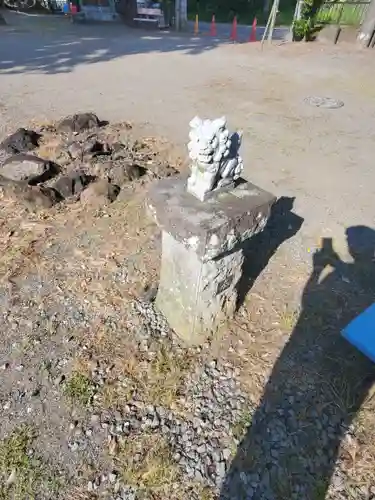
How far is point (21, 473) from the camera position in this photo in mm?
2152

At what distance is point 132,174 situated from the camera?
4.76 m

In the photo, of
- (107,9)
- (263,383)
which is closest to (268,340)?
(263,383)

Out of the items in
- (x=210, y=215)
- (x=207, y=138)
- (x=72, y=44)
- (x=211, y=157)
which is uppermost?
(x=207, y=138)

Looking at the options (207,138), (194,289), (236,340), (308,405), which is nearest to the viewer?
(207,138)

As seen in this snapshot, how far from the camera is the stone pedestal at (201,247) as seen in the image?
2.19 m

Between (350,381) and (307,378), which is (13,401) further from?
(350,381)

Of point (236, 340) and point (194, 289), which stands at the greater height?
point (194, 289)

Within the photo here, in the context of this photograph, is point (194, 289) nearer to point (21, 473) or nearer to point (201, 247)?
point (201, 247)

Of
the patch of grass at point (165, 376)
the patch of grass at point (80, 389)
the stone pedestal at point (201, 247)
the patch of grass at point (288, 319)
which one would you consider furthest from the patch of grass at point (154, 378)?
the patch of grass at point (288, 319)

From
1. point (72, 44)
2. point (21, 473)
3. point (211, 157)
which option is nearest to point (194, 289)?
point (211, 157)

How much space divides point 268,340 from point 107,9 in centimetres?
2035

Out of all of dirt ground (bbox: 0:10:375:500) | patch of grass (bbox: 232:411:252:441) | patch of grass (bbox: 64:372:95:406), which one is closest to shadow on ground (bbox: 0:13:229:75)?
dirt ground (bbox: 0:10:375:500)

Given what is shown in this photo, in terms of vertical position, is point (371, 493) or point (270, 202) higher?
point (270, 202)

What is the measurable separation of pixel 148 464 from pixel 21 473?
0.75m
